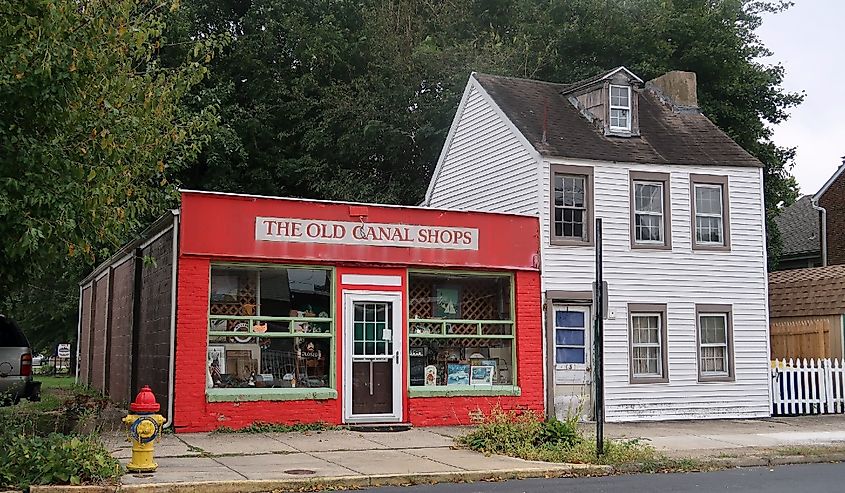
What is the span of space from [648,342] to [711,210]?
3.44 m

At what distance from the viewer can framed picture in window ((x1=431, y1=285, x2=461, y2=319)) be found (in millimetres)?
18391

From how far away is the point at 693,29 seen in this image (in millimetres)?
33188

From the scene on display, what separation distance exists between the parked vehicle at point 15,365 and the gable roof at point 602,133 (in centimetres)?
1101

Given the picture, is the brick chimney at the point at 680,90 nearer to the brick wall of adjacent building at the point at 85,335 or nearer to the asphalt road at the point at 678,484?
the asphalt road at the point at 678,484

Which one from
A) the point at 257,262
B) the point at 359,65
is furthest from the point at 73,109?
the point at 359,65

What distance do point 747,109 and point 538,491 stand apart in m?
26.0

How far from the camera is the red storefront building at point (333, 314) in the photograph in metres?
15.9

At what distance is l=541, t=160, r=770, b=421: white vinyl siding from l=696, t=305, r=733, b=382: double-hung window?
0.16 metres

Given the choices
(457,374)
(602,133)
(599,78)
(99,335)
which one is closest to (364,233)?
(457,374)

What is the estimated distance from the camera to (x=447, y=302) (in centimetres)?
1852

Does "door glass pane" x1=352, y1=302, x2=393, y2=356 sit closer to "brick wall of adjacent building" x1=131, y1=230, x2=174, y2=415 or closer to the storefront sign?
the storefront sign

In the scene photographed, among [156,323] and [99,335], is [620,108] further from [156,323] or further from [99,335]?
[99,335]

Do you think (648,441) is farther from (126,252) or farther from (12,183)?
(126,252)

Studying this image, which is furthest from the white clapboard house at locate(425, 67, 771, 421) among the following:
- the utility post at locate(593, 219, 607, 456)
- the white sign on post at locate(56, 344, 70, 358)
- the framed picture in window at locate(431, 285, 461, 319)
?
the white sign on post at locate(56, 344, 70, 358)
